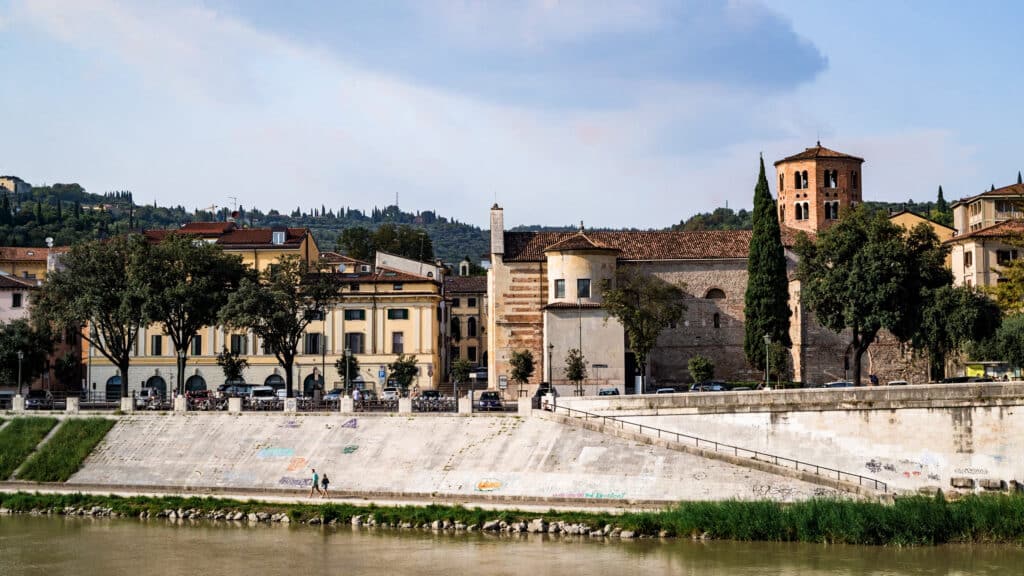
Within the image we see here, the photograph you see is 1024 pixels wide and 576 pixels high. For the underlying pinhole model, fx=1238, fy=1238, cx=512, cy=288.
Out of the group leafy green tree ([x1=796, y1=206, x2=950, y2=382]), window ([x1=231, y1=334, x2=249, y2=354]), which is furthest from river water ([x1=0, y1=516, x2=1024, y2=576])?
window ([x1=231, y1=334, x2=249, y2=354])

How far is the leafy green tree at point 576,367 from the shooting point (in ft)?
225

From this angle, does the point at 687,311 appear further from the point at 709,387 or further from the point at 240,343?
the point at 240,343

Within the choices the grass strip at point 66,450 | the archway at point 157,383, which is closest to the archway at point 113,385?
the archway at point 157,383

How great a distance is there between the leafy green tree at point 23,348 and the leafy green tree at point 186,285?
14416 millimetres

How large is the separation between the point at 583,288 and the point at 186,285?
22.1 metres

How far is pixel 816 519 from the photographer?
43.3 metres

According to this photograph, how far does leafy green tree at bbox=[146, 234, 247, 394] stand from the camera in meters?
66.0

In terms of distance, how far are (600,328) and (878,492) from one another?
24745 mm

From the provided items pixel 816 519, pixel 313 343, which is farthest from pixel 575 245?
pixel 816 519

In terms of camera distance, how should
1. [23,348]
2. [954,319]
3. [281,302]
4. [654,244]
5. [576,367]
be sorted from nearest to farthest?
[954,319] → [281,302] → [576,367] → [654,244] → [23,348]

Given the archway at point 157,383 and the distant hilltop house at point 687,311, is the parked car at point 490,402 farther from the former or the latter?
the archway at point 157,383

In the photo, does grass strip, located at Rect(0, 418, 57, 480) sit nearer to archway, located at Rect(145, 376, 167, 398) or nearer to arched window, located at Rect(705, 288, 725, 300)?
archway, located at Rect(145, 376, 167, 398)

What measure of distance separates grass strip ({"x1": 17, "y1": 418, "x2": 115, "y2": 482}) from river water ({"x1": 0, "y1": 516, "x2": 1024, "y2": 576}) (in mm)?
10164

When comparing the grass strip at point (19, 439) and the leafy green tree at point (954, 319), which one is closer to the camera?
the grass strip at point (19, 439)
